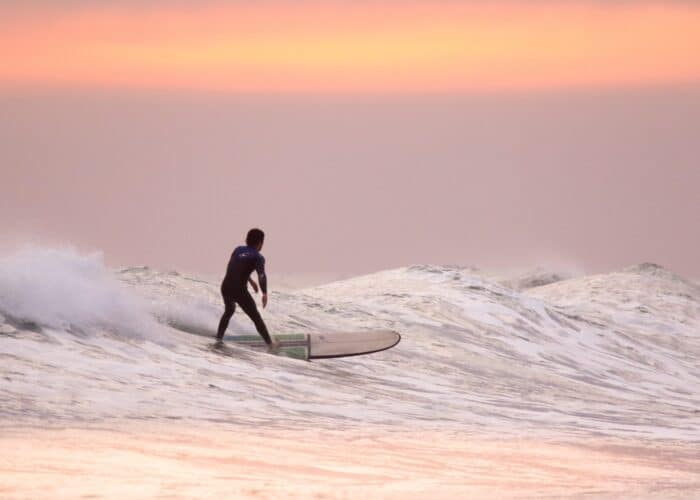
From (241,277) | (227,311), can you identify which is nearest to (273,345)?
(227,311)

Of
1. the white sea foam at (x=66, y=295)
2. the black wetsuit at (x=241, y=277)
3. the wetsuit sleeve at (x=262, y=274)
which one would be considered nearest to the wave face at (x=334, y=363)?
the white sea foam at (x=66, y=295)

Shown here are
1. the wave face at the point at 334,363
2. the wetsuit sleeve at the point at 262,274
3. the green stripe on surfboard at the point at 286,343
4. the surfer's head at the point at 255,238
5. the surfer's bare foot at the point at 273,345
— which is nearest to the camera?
the wave face at the point at 334,363

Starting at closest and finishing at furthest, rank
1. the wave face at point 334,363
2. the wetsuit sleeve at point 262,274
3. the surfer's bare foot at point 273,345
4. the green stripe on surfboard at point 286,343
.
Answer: the wave face at point 334,363, the wetsuit sleeve at point 262,274, the surfer's bare foot at point 273,345, the green stripe on surfboard at point 286,343

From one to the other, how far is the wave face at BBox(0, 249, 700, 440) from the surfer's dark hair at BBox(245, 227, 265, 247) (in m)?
1.65

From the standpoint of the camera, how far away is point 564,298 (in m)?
43.4

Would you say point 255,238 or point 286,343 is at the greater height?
point 255,238

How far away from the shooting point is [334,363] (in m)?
22.8

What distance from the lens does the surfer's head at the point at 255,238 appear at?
1995 cm

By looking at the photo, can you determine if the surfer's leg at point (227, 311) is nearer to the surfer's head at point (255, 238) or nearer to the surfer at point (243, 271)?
the surfer at point (243, 271)

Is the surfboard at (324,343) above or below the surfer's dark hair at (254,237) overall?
below

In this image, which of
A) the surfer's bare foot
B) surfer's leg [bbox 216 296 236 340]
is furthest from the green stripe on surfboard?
surfer's leg [bbox 216 296 236 340]

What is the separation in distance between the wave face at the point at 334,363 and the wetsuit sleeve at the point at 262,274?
1.17m

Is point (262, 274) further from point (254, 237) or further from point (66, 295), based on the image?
point (66, 295)

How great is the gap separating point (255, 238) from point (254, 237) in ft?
0.06
